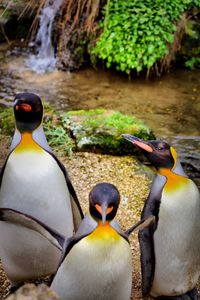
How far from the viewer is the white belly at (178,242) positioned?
10.3ft

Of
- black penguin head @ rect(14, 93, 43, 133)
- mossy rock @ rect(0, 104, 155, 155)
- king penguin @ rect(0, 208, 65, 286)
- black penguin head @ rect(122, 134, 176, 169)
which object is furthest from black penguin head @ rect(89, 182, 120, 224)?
mossy rock @ rect(0, 104, 155, 155)

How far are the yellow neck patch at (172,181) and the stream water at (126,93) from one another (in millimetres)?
2698

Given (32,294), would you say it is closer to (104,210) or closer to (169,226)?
(104,210)

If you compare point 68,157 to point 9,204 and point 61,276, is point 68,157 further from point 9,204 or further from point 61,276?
point 61,276

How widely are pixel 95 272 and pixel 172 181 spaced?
719 mm

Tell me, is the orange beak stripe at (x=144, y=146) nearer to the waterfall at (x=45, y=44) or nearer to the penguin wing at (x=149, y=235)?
the penguin wing at (x=149, y=235)

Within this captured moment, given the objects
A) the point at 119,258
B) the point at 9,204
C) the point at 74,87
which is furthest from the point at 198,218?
the point at 74,87

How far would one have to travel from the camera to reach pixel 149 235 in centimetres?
323

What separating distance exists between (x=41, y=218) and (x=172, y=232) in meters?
0.74

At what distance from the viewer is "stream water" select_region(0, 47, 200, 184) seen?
20.8 ft

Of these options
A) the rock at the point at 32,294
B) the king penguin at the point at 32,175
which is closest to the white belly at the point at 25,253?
the king penguin at the point at 32,175

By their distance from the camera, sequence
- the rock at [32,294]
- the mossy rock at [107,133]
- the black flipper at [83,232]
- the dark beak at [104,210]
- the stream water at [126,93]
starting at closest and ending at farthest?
the rock at [32,294]
the dark beak at [104,210]
the black flipper at [83,232]
the mossy rock at [107,133]
the stream water at [126,93]

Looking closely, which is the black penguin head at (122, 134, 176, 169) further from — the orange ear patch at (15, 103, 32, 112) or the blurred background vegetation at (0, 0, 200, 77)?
the blurred background vegetation at (0, 0, 200, 77)

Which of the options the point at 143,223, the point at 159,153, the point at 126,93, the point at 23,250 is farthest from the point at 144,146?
the point at 126,93
